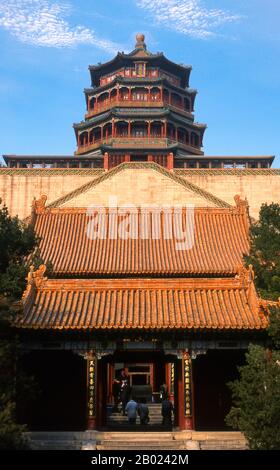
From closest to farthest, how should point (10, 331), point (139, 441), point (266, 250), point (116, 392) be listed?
point (10, 331) < point (139, 441) < point (266, 250) < point (116, 392)

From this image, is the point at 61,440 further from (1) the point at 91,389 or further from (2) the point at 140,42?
(2) the point at 140,42

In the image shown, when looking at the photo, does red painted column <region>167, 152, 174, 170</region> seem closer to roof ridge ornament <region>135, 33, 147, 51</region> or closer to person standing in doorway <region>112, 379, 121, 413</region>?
roof ridge ornament <region>135, 33, 147, 51</region>

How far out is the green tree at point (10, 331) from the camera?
11.8 meters

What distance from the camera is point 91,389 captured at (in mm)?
15469

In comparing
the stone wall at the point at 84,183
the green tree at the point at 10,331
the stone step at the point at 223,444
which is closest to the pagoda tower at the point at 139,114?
the stone wall at the point at 84,183

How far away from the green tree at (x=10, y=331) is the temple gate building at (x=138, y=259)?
0.68m

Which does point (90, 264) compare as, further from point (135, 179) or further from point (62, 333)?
point (135, 179)

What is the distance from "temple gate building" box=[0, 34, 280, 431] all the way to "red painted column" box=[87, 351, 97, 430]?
0.04 metres

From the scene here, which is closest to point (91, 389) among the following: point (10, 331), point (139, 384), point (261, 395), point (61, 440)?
point (61, 440)

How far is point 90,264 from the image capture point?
79.2ft

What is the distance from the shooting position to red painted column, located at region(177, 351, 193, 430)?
50.7 feet

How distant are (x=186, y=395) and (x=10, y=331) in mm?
4839

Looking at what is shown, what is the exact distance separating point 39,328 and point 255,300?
568cm

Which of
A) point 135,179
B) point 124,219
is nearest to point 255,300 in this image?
point 124,219
